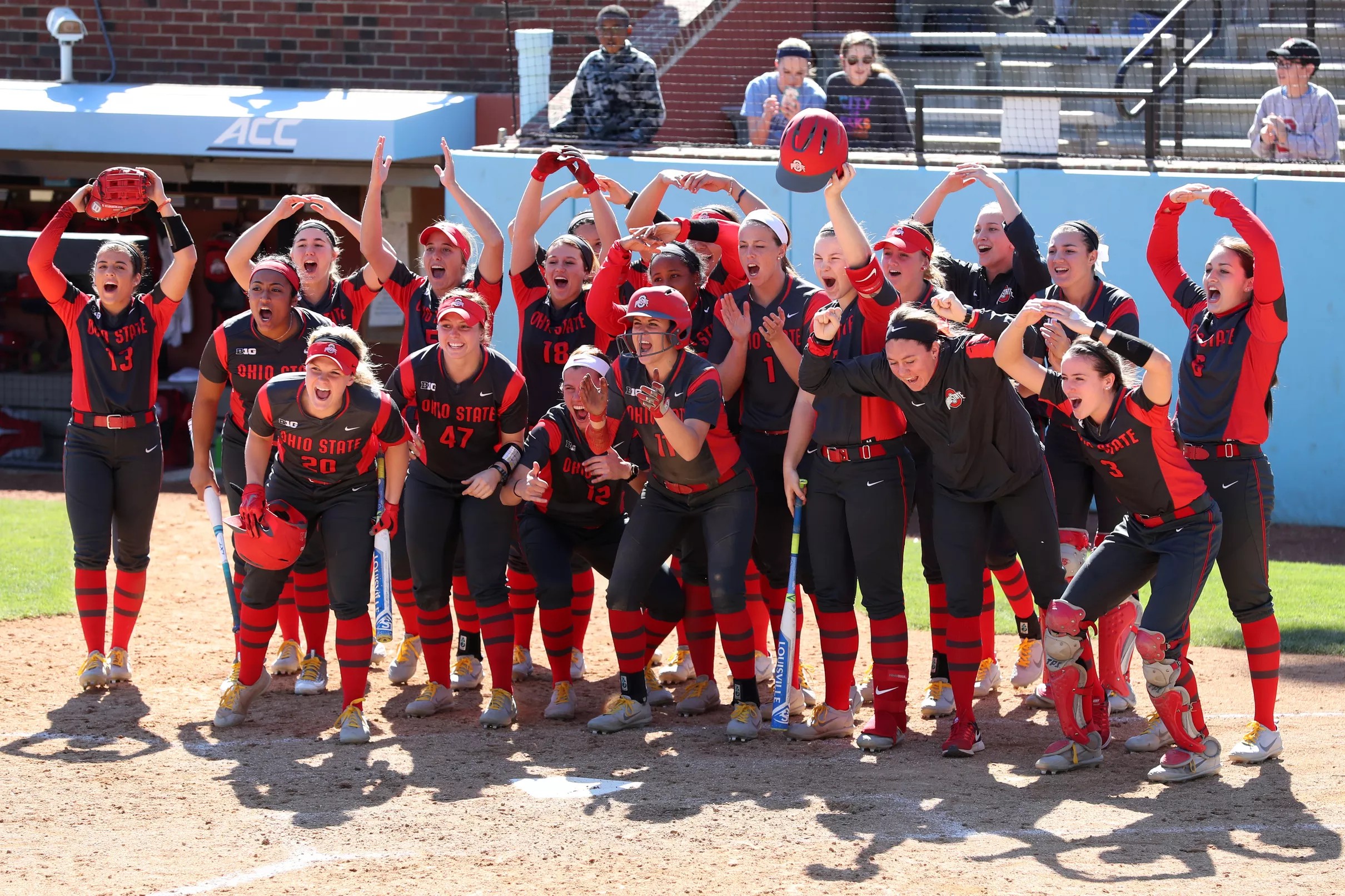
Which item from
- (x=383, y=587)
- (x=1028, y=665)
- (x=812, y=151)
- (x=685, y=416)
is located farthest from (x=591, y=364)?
(x=1028, y=665)

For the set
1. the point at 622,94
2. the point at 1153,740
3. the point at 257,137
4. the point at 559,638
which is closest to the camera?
the point at 1153,740

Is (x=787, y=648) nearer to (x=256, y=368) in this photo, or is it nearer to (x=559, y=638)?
(x=559, y=638)

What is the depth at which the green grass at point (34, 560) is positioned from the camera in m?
8.64

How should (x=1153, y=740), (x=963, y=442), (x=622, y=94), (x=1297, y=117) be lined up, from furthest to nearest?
(x=622, y=94)
(x=1297, y=117)
(x=1153, y=740)
(x=963, y=442)

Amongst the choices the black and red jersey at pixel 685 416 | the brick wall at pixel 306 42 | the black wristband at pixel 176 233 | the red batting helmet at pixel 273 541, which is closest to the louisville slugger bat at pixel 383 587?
the red batting helmet at pixel 273 541

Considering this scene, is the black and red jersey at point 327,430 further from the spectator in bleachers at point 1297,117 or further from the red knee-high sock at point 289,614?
the spectator in bleachers at point 1297,117

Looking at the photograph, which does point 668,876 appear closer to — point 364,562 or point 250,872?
point 250,872

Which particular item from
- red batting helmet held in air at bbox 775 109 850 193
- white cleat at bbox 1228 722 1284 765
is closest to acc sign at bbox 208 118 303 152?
red batting helmet held in air at bbox 775 109 850 193

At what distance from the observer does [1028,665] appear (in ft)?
22.8

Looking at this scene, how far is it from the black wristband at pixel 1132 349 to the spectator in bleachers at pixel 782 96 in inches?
281

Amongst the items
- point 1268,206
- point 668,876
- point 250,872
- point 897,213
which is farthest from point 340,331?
point 1268,206

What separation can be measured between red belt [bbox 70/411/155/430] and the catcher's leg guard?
4.56 m

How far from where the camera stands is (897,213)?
11312mm

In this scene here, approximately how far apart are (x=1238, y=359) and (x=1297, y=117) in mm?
6199
